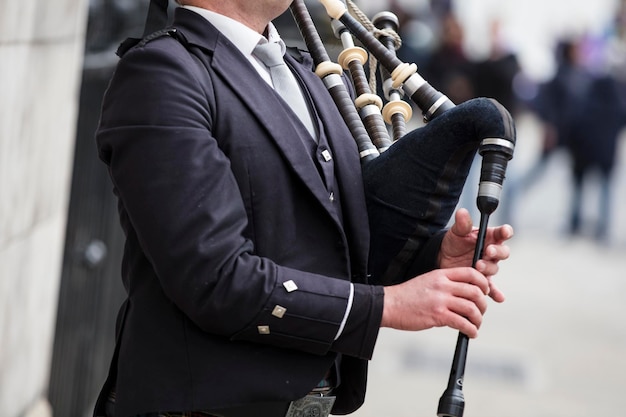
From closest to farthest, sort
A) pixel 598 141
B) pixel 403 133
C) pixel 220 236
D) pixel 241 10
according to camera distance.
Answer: pixel 220 236 → pixel 241 10 → pixel 403 133 → pixel 598 141

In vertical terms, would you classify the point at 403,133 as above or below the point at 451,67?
below

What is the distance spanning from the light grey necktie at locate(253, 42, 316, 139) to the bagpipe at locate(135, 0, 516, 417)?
176 mm

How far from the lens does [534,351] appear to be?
7844 millimetres

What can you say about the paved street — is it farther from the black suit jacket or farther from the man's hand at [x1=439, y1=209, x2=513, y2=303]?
the black suit jacket

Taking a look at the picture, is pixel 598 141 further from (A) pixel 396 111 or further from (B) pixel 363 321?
(B) pixel 363 321

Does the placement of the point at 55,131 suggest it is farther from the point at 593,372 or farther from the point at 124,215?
the point at 593,372

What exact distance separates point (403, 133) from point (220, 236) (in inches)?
27.7

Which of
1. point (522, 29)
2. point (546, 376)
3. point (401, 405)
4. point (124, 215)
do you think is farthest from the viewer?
point (522, 29)

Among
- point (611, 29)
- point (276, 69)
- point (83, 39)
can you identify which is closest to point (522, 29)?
point (611, 29)

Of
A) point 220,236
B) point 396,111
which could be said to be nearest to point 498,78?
point 396,111

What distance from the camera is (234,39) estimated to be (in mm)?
2326

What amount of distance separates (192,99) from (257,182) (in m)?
0.21

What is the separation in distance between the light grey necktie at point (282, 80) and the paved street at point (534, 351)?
4.07m

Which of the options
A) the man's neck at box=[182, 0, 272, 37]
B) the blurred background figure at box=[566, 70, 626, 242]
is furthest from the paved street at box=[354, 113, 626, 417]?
the man's neck at box=[182, 0, 272, 37]
